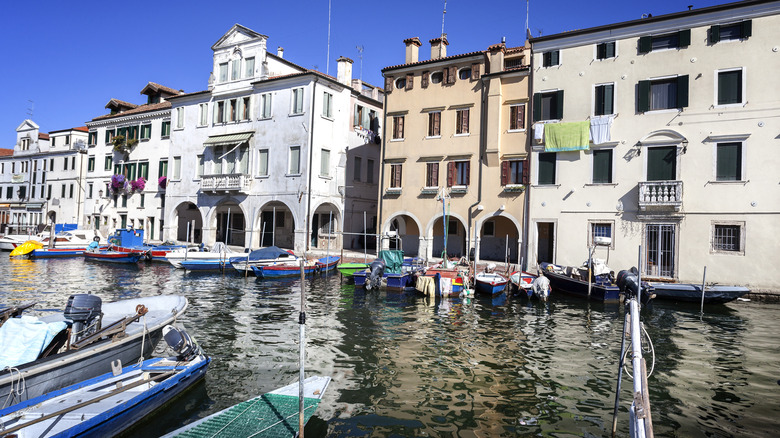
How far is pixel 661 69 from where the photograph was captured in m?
24.2

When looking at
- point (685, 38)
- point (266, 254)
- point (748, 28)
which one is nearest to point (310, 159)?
point (266, 254)

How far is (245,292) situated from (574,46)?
66.2ft

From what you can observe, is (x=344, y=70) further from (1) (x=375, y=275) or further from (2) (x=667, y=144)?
(2) (x=667, y=144)

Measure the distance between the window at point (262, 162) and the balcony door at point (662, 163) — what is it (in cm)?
2407

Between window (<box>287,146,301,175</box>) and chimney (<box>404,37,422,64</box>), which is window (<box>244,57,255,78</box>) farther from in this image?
chimney (<box>404,37,422,64</box>)

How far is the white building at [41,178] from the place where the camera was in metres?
51.5

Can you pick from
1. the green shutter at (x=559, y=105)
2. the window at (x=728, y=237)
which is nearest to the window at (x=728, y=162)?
the window at (x=728, y=237)

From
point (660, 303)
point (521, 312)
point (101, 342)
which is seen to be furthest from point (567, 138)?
point (101, 342)

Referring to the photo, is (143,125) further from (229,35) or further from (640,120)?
(640,120)

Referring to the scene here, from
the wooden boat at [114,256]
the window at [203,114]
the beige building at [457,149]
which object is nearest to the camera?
the beige building at [457,149]

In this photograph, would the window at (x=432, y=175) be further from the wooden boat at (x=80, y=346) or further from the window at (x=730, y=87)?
the wooden boat at (x=80, y=346)

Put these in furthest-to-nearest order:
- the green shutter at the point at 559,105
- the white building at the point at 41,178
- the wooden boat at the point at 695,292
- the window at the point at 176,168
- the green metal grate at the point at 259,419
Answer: the white building at the point at 41,178
the window at the point at 176,168
the green shutter at the point at 559,105
the wooden boat at the point at 695,292
the green metal grate at the point at 259,419

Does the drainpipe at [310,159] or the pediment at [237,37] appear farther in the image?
the pediment at [237,37]

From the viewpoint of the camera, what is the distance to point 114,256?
3419 centimetres
